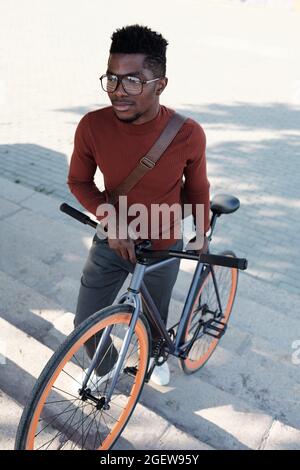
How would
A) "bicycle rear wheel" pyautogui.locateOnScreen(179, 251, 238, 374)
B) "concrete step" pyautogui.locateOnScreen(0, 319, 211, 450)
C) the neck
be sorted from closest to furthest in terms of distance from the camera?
the neck < "concrete step" pyautogui.locateOnScreen(0, 319, 211, 450) < "bicycle rear wheel" pyautogui.locateOnScreen(179, 251, 238, 374)

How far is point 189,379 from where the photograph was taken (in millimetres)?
2934

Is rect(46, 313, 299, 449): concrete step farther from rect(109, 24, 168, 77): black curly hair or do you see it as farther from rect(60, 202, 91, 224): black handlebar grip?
rect(109, 24, 168, 77): black curly hair

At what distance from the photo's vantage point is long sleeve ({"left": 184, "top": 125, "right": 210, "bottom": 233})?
2078mm

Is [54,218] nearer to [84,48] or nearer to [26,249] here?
[26,249]

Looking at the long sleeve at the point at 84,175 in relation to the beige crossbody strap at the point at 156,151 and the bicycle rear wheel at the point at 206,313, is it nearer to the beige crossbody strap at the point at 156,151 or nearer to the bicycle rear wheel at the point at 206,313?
the beige crossbody strap at the point at 156,151

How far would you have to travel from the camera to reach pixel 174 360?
311cm

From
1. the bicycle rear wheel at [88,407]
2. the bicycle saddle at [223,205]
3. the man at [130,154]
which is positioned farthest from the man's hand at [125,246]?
the bicycle saddle at [223,205]

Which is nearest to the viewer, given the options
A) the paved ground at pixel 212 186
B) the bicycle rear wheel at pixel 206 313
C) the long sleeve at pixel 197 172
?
the long sleeve at pixel 197 172

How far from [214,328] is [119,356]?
1031 mm

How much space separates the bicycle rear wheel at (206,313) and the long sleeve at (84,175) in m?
0.85

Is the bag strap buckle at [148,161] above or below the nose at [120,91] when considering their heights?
below

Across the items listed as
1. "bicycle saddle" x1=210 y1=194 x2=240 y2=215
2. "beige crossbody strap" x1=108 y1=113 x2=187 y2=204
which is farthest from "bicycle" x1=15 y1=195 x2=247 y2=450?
"beige crossbody strap" x1=108 y1=113 x2=187 y2=204

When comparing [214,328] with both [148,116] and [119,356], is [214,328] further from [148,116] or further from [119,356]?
[148,116]

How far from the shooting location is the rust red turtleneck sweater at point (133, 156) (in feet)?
6.64
